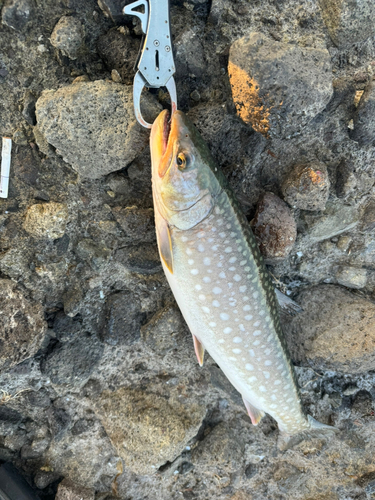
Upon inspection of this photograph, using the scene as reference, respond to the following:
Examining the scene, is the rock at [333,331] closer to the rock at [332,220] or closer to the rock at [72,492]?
the rock at [332,220]

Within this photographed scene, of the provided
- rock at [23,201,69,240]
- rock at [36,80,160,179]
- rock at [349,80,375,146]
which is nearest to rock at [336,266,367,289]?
rock at [349,80,375,146]

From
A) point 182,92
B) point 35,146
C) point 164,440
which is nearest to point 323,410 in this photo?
point 164,440

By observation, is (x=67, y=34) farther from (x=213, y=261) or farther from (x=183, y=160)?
(x=213, y=261)

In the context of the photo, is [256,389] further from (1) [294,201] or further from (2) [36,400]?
(2) [36,400]

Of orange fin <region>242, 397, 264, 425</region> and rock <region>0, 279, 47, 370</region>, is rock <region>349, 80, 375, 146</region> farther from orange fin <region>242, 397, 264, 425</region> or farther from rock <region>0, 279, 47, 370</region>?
rock <region>0, 279, 47, 370</region>

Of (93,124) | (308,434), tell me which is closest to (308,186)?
(93,124)

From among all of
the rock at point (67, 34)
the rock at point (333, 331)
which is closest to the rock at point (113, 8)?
the rock at point (67, 34)
